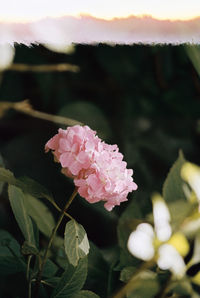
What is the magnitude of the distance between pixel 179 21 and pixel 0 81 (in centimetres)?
54

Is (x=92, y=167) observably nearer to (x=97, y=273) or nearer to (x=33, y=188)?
(x=33, y=188)

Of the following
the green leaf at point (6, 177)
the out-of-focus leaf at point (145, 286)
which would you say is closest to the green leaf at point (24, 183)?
the green leaf at point (6, 177)

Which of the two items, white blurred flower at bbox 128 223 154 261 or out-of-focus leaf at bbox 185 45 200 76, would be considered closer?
white blurred flower at bbox 128 223 154 261

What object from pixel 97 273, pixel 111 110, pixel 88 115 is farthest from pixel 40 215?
pixel 111 110

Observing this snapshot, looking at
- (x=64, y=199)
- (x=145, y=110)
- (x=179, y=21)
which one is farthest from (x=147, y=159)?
(x=179, y=21)

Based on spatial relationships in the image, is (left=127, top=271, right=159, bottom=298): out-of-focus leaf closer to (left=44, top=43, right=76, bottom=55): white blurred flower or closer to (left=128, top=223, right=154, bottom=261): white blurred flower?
(left=128, top=223, right=154, bottom=261): white blurred flower

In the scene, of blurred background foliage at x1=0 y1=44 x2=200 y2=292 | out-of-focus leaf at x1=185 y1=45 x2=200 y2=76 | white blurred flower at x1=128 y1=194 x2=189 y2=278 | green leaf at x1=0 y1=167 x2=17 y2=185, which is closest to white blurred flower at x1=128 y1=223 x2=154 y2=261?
white blurred flower at x1=128 y1=194 x2=189 y2=278

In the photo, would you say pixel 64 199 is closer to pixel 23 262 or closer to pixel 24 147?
pixel 24 147

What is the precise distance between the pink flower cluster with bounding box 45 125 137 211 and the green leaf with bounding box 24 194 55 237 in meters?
0.14

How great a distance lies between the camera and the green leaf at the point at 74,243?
1.23ft

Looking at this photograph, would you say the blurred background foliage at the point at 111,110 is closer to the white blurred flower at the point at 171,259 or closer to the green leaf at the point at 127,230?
the green leaf at the point at 127,230

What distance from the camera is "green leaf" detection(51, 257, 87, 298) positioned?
371 mm

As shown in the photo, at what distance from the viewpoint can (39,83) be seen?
0.98 metres

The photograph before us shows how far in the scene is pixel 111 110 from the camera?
41.8 inches
